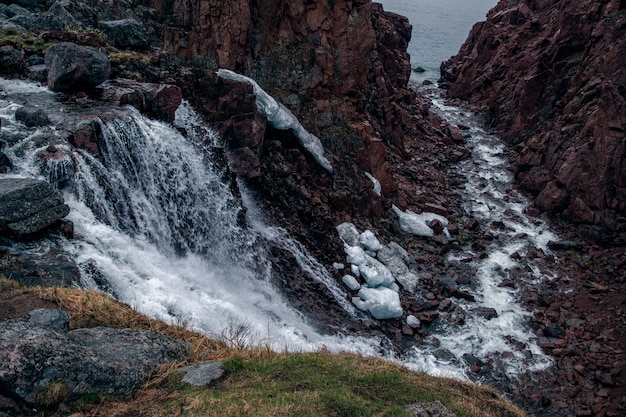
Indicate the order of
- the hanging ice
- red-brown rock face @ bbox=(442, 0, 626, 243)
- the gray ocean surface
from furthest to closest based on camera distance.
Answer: the gray ocean surface, red-brown rock face @ bbox=(442, 0, 626, 243), the hanging ice

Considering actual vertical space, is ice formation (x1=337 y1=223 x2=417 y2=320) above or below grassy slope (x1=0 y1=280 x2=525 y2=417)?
below

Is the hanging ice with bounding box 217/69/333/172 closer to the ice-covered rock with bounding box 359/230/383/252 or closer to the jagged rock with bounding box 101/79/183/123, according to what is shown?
the jagged rock with bounding box 101/79/183/123

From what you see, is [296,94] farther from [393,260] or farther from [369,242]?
[393,260]

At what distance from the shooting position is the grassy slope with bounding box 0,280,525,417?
25.0 ft

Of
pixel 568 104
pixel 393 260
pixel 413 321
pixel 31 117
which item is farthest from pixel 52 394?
pixel 568 104

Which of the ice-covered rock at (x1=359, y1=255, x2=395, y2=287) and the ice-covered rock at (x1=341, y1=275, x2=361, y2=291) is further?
the ice-covered rock at (x1=359, y1=255, x2=395, y2=287)

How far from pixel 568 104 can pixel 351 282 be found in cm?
2152

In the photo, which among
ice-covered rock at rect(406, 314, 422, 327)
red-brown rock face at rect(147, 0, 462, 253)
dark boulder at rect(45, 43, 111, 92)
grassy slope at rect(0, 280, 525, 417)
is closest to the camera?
grassy slope at rect(0, 280, 525, 417)

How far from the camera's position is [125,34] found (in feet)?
71.0

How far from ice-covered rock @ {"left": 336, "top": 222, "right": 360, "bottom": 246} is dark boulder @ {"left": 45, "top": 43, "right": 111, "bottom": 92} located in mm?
11172

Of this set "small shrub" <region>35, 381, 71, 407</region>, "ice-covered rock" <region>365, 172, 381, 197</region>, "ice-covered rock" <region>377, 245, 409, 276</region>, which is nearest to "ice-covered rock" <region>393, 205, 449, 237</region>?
"ice-covered rock" <region>365, 172, 381, 197</region>

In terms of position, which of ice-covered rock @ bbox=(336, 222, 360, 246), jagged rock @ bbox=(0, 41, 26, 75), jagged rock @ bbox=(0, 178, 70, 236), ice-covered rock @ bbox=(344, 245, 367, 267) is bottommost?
ice-covered rock @ bbox=(344, 245, 367, 267)

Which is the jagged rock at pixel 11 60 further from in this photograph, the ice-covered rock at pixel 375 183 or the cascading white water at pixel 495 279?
the cascading white water at pixel 495 279

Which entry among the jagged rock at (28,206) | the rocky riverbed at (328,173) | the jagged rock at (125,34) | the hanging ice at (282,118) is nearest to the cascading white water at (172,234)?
the rocky riverbed at (328,173)
